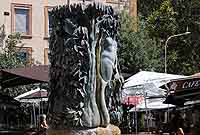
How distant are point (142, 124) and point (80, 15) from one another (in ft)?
56.0

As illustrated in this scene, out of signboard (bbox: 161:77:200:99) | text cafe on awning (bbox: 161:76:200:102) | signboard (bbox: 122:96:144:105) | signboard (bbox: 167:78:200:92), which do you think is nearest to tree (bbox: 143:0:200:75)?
signboard (bbox: 122:96:144:105)

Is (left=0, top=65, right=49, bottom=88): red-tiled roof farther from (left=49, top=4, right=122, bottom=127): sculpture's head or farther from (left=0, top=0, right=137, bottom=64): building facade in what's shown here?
(left=0, top=0, right=137, bottom=64): building facade

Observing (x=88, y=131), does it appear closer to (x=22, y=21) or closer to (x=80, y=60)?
(x=80, y=60)

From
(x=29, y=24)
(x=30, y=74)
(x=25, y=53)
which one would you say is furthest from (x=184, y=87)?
(x=29, y=24)

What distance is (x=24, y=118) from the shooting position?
27750 millimetres

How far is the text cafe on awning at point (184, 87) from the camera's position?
15430mm

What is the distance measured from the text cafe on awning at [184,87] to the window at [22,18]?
22.0m

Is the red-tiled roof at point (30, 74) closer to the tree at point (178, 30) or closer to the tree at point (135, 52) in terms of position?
the tree at point (135, 52)

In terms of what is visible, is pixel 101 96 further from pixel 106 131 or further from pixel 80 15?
pixel 80 15

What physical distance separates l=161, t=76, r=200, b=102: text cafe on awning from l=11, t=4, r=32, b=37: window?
866 inches

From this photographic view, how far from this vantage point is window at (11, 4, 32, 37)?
121 feet

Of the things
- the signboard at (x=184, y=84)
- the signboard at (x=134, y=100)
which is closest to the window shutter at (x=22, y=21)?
the signboard at (x=134, y=100)

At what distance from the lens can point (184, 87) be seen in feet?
51.4

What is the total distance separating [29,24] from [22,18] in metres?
0.64
